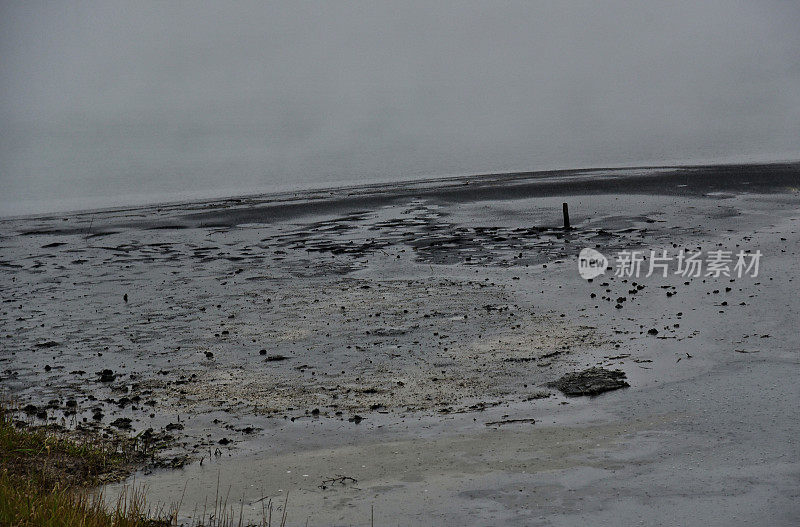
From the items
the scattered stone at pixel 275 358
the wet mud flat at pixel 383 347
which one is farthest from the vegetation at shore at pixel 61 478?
the scattered stone at pixel 275 358

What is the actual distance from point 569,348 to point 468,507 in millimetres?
7551

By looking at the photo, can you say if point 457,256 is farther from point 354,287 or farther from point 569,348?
point 569,348

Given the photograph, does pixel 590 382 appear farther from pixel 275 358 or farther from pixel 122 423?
pixel 122 423

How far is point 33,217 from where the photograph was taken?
211 ft

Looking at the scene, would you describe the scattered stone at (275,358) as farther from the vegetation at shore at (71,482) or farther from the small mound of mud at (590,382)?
the small mound of mud at (590,382)

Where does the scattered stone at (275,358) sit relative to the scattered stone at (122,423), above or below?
above

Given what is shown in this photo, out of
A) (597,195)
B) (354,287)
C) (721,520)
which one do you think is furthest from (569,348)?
(597,195)

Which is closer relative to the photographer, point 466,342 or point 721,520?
point 721,520

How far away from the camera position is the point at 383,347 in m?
17.9

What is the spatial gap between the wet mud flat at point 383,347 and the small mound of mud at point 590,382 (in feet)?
0.74

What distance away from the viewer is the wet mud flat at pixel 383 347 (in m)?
11.6

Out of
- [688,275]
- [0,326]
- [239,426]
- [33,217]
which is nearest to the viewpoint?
[239,426]

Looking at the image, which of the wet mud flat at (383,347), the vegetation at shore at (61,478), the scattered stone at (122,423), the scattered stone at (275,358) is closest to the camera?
the vegetation at shore at (61,478)

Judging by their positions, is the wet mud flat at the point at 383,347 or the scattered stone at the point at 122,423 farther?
the scattered stone at the point at 122,423
